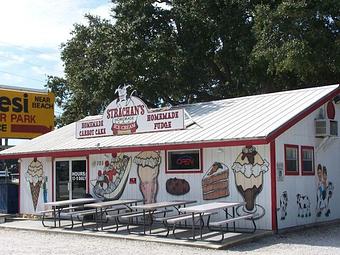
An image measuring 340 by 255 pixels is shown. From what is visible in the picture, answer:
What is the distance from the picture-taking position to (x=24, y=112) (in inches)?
1096

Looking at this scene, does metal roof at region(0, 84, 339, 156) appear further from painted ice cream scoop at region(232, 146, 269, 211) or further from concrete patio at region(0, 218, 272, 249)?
concrete patio at region(0, 218, 272, 249)

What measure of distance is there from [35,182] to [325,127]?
1074 centimetres

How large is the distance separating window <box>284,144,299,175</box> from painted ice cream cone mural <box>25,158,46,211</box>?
943cm

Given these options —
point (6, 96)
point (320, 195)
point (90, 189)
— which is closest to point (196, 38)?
point (6, 96)

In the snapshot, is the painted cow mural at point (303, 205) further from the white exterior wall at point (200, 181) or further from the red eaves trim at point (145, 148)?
the red eaves trim at point (145, 148)

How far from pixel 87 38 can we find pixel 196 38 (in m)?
7.78

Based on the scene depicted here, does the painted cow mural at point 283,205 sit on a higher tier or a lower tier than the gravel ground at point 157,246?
higher

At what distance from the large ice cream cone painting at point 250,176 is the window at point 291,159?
891 millimetres

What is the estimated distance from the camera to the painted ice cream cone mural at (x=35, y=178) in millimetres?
19938

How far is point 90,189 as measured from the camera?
60.1 ft

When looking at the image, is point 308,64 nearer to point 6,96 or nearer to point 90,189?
point 90,189

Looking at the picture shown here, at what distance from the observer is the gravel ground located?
11.5 m

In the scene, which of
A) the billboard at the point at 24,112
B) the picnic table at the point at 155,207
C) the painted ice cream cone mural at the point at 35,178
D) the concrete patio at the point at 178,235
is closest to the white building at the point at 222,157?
the painted ice cream cone mural at the point at 35,178

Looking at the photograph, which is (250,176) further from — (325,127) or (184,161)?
(325,127)
